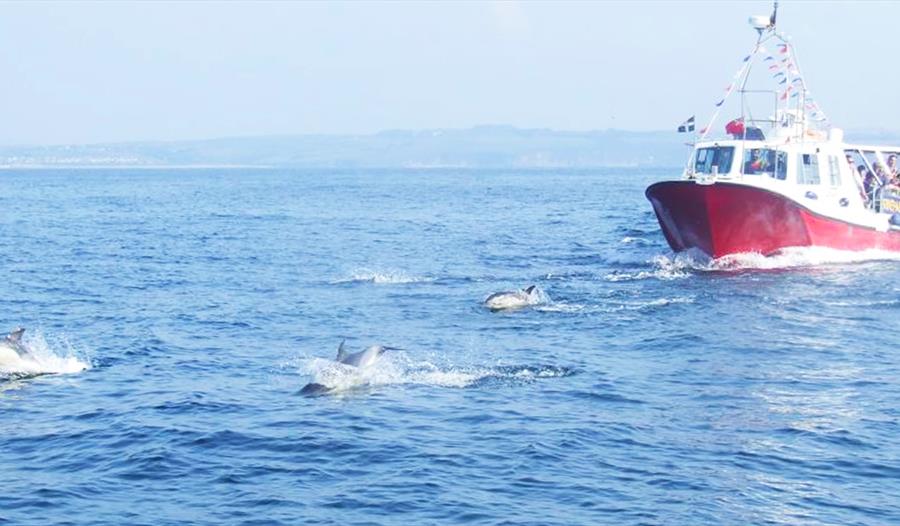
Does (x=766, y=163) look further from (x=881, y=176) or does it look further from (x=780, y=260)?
(x=881, y=176)

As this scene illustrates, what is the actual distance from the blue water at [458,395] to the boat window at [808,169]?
265 centimetres

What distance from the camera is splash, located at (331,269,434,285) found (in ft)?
134

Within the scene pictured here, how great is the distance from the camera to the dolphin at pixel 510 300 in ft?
110

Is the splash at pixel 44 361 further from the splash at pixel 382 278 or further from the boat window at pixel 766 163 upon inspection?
the boat window at pixel 766 163

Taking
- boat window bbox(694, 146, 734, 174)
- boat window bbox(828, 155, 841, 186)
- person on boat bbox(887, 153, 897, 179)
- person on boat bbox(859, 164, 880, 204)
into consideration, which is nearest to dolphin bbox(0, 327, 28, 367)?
boat window bbox(694, 146, 734, 174)

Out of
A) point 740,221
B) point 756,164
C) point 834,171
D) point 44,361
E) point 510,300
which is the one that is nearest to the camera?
point 44,361

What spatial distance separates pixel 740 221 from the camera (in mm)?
41000

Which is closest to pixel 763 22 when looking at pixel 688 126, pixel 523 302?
pixel 688 126

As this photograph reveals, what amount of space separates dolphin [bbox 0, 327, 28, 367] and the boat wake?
18.3 ft

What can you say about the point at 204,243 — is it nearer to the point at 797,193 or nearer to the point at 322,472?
the point at 797,193

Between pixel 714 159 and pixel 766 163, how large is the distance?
1.81 metres

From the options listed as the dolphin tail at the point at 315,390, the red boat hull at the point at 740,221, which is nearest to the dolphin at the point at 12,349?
the dolphin tail at the point at 315,390

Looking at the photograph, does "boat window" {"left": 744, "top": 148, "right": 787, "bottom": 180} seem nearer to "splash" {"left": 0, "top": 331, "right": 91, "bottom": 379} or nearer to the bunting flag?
the bunting flag

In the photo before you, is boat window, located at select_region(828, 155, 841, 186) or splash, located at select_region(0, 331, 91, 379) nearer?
splash, located at select_region(0, 331, 91, 379)
